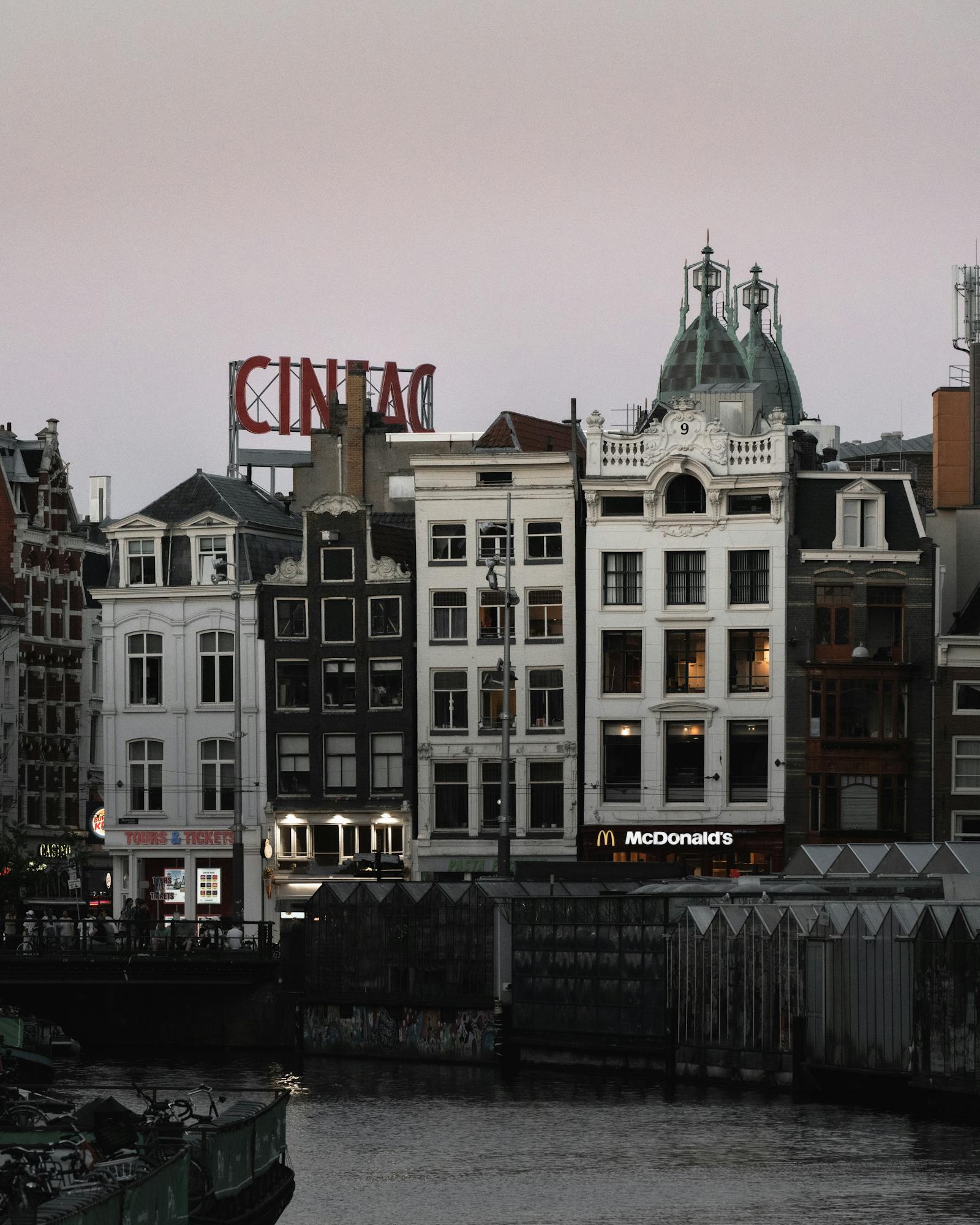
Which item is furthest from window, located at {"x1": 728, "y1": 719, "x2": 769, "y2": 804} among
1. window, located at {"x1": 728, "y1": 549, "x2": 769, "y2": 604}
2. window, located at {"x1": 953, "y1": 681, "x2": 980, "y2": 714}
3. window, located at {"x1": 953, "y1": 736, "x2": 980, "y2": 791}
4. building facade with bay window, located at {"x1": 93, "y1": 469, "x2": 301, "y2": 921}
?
building facade with bay window, located at {"x1": 93, "y1": 469, "x2": 301, "y2": 921}

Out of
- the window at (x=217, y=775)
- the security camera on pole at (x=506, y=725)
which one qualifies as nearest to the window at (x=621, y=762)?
the security camera on pole at (x=506, y=725)

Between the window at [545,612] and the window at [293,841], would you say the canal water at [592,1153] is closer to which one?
the window at [293,841]

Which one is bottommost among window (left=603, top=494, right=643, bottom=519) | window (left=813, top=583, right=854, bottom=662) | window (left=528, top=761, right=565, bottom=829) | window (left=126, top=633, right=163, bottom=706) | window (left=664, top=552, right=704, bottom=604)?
window (left=528, top=761, right=565, bottom=829)

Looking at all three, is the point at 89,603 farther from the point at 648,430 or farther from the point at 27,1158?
the point at 27,1158

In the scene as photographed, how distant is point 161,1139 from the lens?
40.4 metres

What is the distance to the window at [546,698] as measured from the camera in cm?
10169

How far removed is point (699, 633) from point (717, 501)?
5.24 m

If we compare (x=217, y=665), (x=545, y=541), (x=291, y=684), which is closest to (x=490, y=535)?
(x=545, y=541)

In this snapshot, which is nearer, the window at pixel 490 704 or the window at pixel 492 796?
the window at pixel 492 796

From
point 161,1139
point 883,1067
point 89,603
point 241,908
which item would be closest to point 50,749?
point 89,603

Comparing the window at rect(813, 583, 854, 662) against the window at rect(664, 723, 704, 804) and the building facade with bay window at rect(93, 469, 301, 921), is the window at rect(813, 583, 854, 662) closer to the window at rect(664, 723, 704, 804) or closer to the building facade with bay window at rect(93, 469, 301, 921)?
A: the window at rect(664, 723, 704, 804)

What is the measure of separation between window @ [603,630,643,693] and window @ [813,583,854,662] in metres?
6.92

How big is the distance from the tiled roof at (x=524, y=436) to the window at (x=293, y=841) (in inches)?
696

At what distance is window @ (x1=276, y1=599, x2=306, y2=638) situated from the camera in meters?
105
